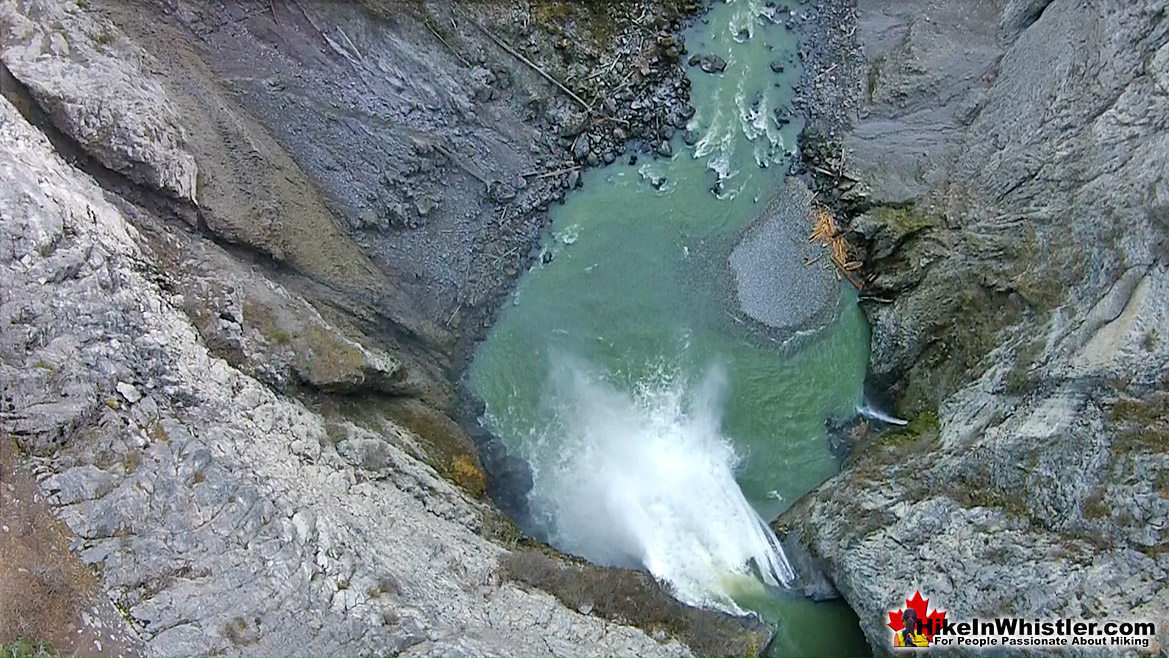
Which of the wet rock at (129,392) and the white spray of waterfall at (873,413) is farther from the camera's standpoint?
the white spray of waterfall at (873,413)

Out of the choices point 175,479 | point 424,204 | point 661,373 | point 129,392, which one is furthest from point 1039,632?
point 129,392

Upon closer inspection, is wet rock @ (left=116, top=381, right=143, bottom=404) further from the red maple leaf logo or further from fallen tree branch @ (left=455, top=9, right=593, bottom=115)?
the red maple leaf logo

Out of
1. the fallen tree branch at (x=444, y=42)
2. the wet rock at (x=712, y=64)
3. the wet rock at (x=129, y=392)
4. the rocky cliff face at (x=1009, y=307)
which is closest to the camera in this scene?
the wet rock at (x=129, y=392)

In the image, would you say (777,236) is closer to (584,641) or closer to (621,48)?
(621,48)

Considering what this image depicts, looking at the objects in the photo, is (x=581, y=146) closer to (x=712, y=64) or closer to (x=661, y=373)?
(x=712, y=64)

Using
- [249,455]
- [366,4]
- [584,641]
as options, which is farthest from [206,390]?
[366,4]

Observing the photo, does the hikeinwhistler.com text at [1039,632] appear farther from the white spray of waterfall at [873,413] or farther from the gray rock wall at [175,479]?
the gray rock wall at [175,479]

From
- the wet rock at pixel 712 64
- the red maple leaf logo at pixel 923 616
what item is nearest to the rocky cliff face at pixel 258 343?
the red maple leaf logo at pixel 923 616

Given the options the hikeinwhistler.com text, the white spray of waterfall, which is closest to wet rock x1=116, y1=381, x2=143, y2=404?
the hikeinwhistler.com text
